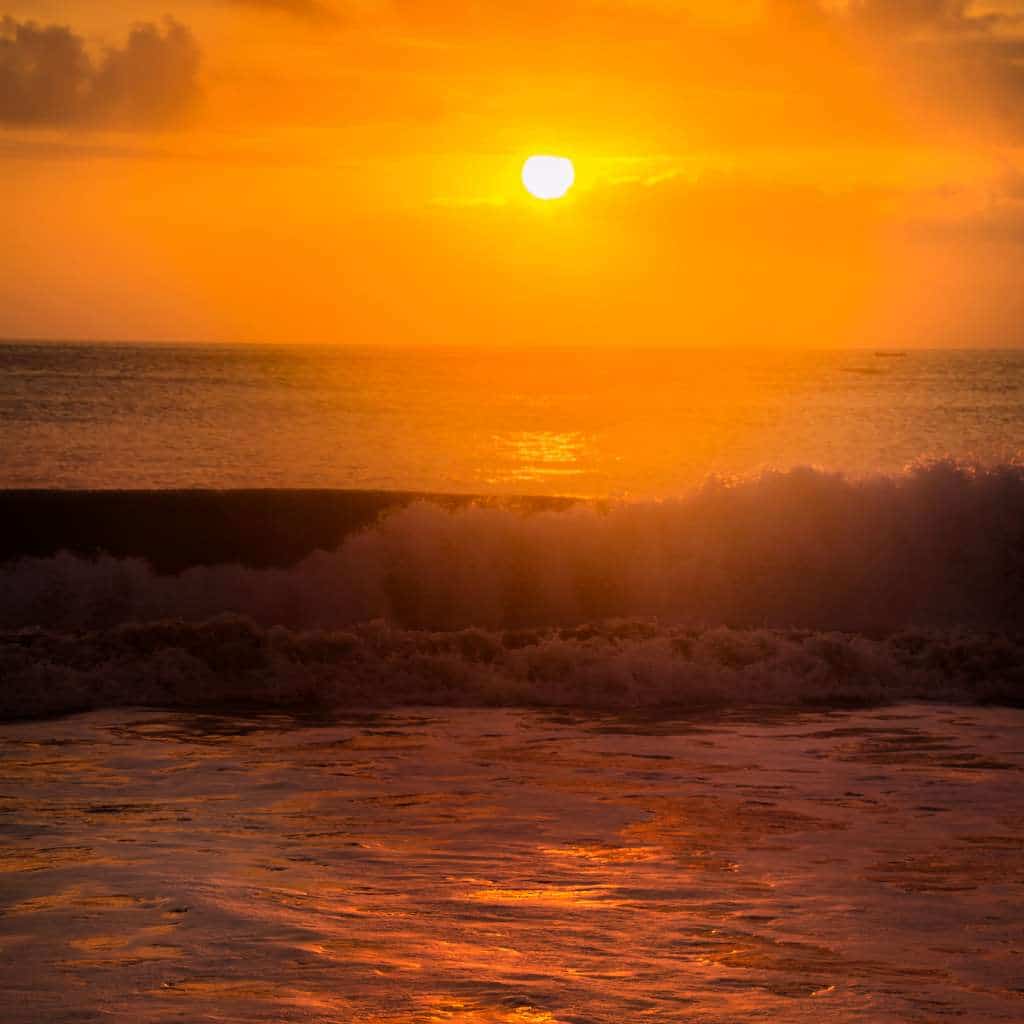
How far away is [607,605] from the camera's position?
1633 centimetres

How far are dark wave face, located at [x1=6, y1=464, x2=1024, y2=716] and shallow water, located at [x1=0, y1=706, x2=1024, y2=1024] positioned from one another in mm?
→ 1848

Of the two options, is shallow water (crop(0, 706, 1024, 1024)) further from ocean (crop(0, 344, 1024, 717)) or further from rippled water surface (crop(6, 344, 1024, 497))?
rippled water surface (crop(6, 344, 1024, 497))

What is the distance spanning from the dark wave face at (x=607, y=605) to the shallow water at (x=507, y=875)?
1848mm

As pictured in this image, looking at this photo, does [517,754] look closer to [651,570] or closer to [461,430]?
[651,570]

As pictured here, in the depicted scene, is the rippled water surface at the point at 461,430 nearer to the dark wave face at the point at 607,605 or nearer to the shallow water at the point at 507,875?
the dark wave face at the point at 607,605

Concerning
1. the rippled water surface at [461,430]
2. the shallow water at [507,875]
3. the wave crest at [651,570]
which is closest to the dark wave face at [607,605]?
the wave crest at [651,570]

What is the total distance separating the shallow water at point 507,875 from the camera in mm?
4992

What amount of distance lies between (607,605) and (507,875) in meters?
9.96

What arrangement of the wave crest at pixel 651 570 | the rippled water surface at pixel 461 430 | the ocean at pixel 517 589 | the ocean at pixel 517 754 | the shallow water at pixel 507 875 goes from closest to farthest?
the shallow water at pixel 507 875
the ocean at pixel 517 754
the ocean at pixel 517 589
the wave crest at pixel 651 570
the rippled water surface at pixel 461 430

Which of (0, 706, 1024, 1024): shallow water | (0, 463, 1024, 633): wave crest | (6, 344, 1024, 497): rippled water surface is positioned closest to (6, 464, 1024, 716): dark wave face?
(0, 463, 1024, 633): wave crest

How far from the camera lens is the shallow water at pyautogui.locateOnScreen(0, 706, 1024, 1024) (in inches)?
197

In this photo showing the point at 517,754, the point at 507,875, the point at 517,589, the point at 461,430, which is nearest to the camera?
the point at 507,875

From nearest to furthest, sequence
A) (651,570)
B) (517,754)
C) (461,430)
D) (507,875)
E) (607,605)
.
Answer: (507,875), (517,754), (607,605), (651,570), (461,430)

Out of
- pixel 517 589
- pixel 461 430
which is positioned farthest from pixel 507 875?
pixel 461 430
